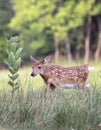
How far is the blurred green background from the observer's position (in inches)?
1919

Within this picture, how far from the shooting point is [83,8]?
4834cm

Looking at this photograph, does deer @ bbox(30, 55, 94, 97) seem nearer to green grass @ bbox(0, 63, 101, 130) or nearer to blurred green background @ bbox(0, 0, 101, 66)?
green grass @ bbox(0, 63, 101, 130)

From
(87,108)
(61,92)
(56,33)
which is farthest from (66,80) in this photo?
(56,33)

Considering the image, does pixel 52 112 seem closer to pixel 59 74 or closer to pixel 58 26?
pixel 59 74

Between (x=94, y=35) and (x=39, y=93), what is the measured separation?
145 feet

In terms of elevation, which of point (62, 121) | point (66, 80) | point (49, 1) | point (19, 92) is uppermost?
point (49, 1)

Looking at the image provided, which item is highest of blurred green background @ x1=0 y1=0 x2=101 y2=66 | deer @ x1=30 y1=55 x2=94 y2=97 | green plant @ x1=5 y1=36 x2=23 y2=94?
blurred green background @ x1=0 y1=0 x2=101 y2=66

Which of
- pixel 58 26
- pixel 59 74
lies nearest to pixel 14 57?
pixel 59 74

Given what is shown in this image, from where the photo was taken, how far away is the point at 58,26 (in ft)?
160

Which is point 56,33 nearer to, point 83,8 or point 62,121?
point 83,8

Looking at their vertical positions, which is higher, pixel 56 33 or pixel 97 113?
pixel 56 33

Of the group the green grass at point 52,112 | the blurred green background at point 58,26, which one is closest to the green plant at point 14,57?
the green grass at point 52,112

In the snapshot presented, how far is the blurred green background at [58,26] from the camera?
48.8m

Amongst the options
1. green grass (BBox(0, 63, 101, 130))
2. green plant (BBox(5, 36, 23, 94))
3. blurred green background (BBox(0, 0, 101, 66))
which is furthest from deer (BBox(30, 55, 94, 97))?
blurred green background (BBox(0, 0, 101, 66))
